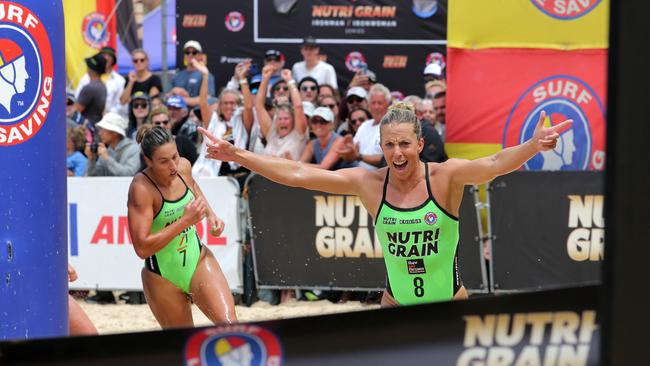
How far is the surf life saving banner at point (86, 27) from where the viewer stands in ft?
47.2

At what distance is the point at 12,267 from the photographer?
4613 mm

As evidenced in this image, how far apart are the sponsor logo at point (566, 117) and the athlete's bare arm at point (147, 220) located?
410 centimetres

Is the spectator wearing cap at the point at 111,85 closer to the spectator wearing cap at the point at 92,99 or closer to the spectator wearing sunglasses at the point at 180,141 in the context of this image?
the spectator wearing cap at the point at 92,99

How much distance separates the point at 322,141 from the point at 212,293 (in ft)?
12.2

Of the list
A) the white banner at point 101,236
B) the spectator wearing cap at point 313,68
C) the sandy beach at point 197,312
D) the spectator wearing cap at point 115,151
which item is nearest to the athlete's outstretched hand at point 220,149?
the sandy beach at point 197,312

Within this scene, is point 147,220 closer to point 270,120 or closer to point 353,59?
point 270,120

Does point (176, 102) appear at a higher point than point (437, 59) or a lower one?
lower

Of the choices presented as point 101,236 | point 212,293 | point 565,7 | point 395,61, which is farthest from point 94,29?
point 212,293

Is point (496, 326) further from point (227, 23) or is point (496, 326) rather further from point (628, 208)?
point (227, 23)

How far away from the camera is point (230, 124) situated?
10492 millimetres

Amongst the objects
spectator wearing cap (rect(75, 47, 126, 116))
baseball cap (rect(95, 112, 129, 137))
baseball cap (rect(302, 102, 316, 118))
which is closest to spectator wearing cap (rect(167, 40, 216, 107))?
spectator wearing cap (rect(75, 47, 126, 116))

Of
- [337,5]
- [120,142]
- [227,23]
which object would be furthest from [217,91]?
[120,142]

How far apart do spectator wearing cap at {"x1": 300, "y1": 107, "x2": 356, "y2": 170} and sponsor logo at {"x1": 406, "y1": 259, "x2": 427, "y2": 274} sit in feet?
13.4

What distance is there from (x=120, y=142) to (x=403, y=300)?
5.60m
